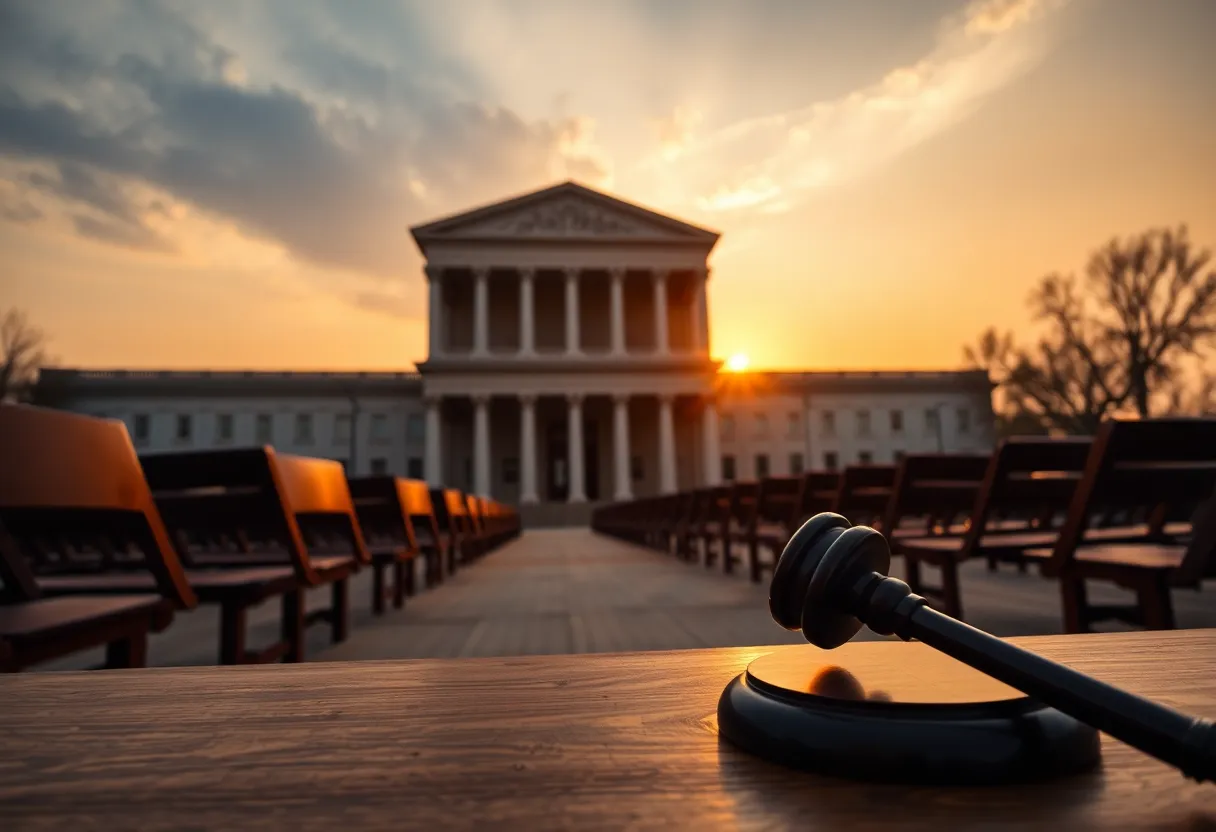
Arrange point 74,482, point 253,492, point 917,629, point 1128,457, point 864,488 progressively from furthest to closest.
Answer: point 864,488
point 253,492
point 1128,457
point 74,482
point 917,629

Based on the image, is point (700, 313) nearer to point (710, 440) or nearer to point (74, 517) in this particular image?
point (710, 440)

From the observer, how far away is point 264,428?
1615 inches

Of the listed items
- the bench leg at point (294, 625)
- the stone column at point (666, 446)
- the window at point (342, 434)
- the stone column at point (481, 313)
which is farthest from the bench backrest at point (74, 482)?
the window at point (342, 434)

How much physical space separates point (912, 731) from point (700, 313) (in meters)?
38.1

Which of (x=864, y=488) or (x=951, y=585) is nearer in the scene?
(x=951, y=585)

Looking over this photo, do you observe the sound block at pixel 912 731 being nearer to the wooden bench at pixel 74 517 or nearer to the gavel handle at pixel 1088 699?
the gavel handle at pixel 1088 699

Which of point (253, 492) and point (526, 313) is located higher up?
point (526, 313)

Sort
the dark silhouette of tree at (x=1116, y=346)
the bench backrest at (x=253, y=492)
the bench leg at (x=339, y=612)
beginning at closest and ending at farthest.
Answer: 1. the bench backrest at (x=253, y=492)
2. the bench leg at (x=339, y=612)
3. the dark silhouette of tree at (x=1116, y=346)

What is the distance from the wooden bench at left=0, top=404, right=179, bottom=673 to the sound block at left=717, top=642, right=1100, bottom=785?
5.25ft

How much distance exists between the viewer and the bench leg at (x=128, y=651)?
1963 millimetres

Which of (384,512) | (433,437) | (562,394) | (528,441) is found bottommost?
(384,512)

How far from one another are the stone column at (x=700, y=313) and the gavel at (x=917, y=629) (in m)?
37.5

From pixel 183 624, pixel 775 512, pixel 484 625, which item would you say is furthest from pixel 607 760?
pixel 775 512

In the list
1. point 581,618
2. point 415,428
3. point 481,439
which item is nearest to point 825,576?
point 581,618
